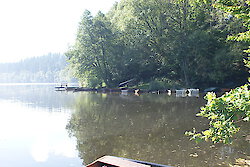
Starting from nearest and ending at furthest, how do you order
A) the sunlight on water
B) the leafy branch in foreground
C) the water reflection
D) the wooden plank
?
the leafy branch in foreground < the wooden plank < the water reflection < the sunlight on water

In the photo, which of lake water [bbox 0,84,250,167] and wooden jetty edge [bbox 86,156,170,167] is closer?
wooden jetty edge [bbox 86,156,170,167]

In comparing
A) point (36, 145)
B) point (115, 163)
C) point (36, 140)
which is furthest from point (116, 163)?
point (36, 140)

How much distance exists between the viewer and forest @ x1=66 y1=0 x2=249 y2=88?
121ft

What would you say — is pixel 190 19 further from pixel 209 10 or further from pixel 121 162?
pixel 121 162

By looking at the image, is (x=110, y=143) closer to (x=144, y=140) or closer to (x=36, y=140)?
(x=144, y=140)

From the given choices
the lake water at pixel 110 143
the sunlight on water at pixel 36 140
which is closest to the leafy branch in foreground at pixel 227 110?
the lake water at pixel 110 143

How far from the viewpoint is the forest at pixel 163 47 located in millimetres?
37000

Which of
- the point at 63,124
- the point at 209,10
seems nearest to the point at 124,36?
the point at 209,10

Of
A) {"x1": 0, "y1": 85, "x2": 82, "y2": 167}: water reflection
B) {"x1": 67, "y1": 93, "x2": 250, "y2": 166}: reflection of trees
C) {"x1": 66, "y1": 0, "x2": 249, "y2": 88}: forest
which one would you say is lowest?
{"x1": 0, "y1": 85, "x2": 82, "y2": 167}: water reflection

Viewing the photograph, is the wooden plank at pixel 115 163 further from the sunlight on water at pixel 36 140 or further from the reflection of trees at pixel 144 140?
the sunlight on water at pixel 36 140

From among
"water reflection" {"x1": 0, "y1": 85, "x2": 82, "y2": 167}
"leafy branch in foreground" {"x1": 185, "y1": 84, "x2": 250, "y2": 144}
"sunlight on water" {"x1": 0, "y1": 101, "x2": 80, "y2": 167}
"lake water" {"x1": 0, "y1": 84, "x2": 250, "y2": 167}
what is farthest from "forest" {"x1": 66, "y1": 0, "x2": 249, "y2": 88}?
"leafy branch in foreground" {"x1": 185, "y1": 84, "x2": 250, "y2": 144}

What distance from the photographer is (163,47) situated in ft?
135

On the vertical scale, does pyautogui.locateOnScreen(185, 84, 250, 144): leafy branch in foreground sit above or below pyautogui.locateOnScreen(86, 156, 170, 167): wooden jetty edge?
above

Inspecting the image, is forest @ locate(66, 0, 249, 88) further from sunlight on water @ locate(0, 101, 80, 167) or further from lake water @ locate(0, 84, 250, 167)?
sunlight on water @ locate(0, 101, 80, 167)
